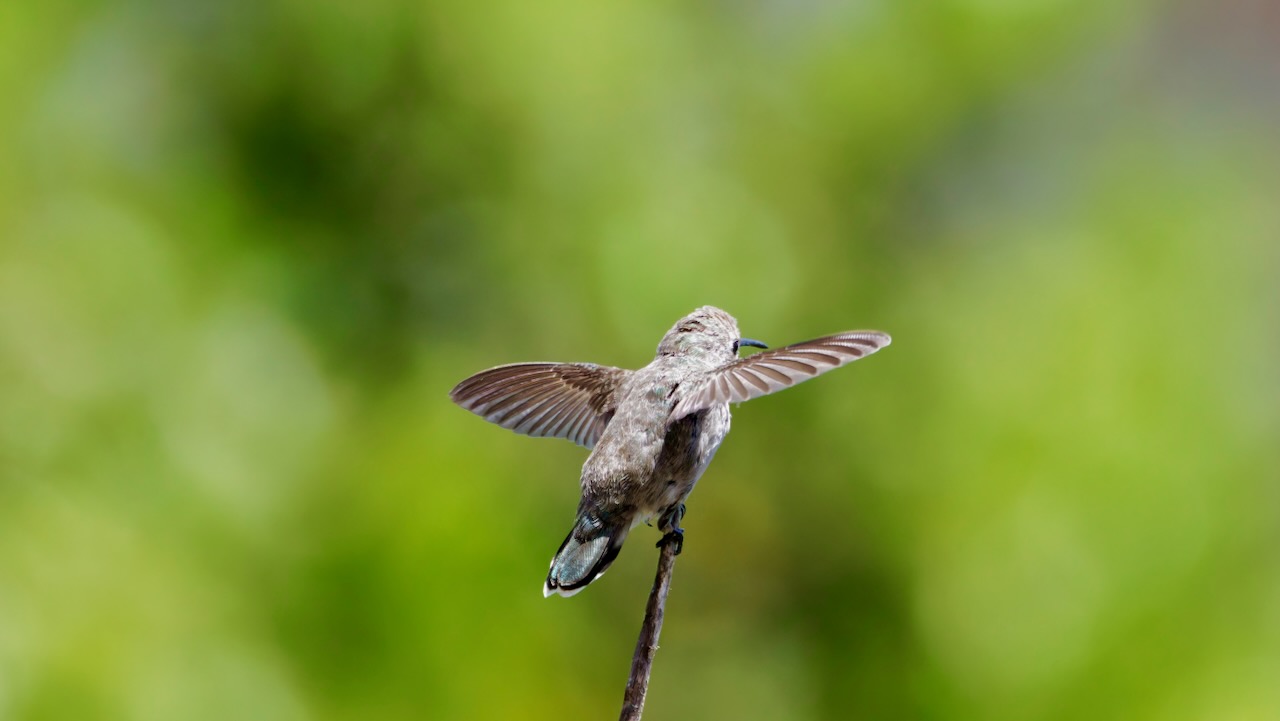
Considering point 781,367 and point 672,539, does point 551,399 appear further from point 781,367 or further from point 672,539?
point 781,367

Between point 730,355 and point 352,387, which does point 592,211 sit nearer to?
point 352,387

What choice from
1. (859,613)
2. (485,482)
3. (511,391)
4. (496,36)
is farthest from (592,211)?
(511,391)

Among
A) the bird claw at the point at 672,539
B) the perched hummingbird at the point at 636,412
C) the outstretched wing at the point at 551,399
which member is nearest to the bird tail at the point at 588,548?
the perched hummingbird at the point at 636,412

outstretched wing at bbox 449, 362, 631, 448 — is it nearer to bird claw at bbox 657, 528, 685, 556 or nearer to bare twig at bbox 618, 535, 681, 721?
bird claw at bbox 657, 528, 685, 556

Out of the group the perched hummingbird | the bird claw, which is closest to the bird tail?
the perched hummingbird

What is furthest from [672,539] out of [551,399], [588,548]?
[551,399]
